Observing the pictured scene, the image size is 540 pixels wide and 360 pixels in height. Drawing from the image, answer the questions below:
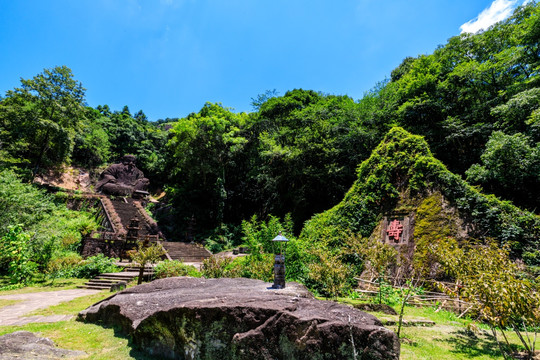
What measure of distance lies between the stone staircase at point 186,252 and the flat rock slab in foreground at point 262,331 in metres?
14.6

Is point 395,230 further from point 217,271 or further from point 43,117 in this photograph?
point 43,117

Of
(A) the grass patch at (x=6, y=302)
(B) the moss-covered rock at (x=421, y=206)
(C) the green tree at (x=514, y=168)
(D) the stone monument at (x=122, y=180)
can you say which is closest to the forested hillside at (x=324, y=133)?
(C) the green tree at (x=514, y=168)

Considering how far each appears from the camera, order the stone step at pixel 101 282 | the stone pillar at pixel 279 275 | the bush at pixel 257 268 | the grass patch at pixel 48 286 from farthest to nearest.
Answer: the stone step at pixel 101 282 → the grass patch at pixel 48 286 → the bush at pixel 257 268 → the stone pillar at pixel 279 275

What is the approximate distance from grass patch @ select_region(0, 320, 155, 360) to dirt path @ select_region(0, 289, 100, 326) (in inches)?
26.0

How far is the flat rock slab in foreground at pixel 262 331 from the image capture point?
296 centimetres

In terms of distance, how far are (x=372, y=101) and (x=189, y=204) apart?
19.9 meters

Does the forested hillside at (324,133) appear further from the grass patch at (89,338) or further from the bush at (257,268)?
the grass patch at (89,338)

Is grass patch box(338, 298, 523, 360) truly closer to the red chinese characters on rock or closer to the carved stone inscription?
the carved stone inscription

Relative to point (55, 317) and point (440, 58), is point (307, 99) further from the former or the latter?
point (55, 317)

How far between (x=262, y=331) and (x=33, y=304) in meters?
8.43

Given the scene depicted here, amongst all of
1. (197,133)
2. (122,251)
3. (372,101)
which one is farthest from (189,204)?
(372,101)

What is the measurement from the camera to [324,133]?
68.7 ft

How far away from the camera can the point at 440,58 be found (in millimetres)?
18359

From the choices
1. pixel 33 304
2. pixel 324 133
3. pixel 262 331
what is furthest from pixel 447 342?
pixel 324 133
